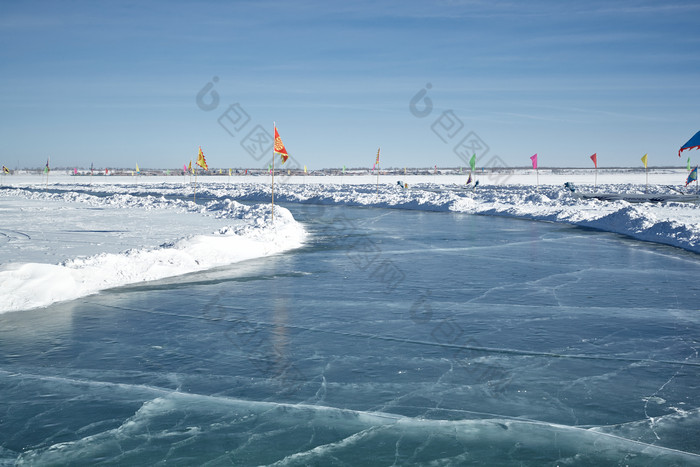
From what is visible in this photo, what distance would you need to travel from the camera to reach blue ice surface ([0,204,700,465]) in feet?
15.6

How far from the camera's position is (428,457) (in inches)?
181

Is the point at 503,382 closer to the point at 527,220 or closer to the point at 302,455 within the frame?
the point at 302,455

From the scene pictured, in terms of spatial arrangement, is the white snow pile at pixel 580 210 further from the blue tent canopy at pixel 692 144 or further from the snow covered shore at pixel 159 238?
the blue tent canopy at pixel 692 144

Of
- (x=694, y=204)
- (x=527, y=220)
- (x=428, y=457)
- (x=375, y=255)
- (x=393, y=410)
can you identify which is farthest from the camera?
(x=694, y=204)

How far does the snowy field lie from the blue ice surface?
0.02 metres

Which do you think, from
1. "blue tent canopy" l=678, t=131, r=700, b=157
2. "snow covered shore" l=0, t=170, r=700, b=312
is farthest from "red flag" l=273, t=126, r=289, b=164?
"blue tent canopy" l=678, t=131, r=700, b=157

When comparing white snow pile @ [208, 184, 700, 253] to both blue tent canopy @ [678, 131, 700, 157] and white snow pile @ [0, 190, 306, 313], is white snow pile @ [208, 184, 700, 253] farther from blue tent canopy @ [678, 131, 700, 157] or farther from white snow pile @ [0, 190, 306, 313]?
white snow pile @ [0, 190, 306, 313]

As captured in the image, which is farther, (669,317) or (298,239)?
(298,239)

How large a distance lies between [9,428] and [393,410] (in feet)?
10.9

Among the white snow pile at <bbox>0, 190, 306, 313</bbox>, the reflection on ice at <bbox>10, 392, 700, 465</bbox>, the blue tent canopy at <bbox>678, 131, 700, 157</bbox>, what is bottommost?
the reflection on ice at <bbox>10, 392, 700, 465</bbox>

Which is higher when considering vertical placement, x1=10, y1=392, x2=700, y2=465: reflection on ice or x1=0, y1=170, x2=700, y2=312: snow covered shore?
x1=0, y1=170, x2=700, y2=312: snow covered shore

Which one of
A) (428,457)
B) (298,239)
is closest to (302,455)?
(428,457)

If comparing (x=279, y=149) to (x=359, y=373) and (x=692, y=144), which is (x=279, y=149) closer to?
(x=692, y=144)

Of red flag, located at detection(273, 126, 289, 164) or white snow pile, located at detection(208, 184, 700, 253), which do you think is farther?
white snow pile, located at detection(208, 184, 700, 253)
